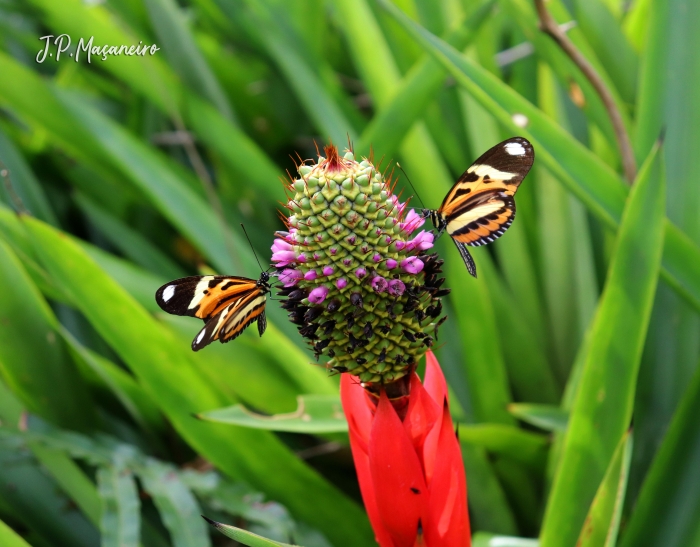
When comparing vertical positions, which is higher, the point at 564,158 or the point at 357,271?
the point at 564,158

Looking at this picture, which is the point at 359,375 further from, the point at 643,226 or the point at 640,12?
the point at 640,12

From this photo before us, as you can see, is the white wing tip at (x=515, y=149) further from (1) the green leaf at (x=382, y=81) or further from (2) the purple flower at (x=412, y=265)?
(1) the green leaf at (x=382, y=81)

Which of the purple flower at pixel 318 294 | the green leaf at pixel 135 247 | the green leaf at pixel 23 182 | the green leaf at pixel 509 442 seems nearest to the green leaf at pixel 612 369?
the green leaf at pixel 509 442

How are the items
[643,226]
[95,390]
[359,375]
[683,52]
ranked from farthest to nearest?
1. [95,390]
2. [683,52]
3. [643,226]
4. [359,375]

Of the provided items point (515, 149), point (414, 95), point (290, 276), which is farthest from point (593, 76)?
point (290, 276)

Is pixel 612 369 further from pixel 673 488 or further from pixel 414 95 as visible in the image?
pixel 414 95

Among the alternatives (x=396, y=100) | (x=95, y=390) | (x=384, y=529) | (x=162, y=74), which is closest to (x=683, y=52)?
(x=396, y=100)
